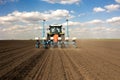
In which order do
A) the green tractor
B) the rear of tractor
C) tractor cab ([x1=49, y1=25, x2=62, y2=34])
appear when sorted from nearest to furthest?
the rear of tractor < the green tractor < tractor cab ([x1=49, y1=25, x2=62, y2=34])

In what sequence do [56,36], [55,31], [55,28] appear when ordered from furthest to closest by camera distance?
1. [55,28]
2. [55,31]
3. [56,36]

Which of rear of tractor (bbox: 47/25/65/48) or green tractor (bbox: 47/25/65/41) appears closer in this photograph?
rear of tractor (bbox: 47/25/65/48)

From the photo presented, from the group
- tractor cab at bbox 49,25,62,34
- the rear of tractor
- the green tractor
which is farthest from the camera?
tractor cab at bbox 49,25,62,34

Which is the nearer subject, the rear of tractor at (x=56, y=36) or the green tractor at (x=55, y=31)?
the rear of tractor at (x=56, y=36)

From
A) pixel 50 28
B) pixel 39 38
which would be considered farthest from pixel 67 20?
pixel 39 38

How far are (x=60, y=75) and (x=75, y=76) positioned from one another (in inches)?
22.2

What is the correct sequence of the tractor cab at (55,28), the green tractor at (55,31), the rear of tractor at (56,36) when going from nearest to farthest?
the rear of tractor at (56,36) → the green tractor at (55,31) → the tractor cab at (55,28)

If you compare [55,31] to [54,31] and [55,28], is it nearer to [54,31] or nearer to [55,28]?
[54,31]

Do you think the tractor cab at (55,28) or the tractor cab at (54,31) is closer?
the tractor cab at (54,31)

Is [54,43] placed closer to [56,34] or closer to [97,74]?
[56,34]

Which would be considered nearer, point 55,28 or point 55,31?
point 55,31

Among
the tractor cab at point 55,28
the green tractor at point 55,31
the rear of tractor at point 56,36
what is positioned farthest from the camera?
the tractor cab at point 55,28

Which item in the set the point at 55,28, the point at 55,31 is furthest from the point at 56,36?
the point at 55,28

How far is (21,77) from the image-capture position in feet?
22.8
